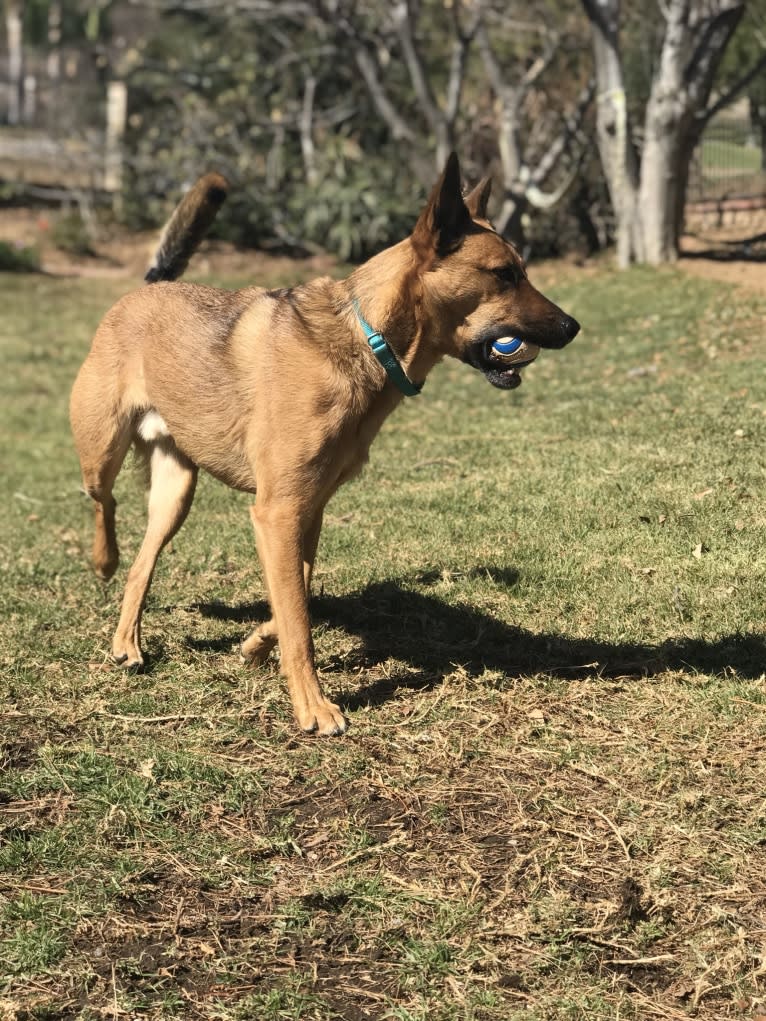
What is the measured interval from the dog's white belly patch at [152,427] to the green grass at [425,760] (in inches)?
38.4

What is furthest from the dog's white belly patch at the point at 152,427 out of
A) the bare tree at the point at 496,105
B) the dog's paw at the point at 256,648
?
the bare tree at the point at 496,105

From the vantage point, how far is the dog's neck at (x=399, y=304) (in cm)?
495

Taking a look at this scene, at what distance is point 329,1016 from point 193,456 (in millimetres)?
2949

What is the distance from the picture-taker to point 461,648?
19.0 feet

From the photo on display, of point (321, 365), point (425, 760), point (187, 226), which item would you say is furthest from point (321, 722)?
point (187, 226)

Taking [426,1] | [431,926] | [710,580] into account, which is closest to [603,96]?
[426,1]

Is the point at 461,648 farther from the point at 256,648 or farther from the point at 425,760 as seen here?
the point at 425,760

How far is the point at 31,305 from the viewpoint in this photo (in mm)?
17750

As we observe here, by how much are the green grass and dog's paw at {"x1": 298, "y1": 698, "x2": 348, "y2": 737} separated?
59mm

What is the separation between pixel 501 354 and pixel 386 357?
49cm

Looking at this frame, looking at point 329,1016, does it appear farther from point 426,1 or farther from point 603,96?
point 426,1

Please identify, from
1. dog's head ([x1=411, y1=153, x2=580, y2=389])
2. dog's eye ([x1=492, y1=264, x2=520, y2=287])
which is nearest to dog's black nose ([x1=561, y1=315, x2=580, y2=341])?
dog's head ([x1=411, y1=153, x2=580, y2=389])

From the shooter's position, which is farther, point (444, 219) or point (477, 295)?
point (477, 295)

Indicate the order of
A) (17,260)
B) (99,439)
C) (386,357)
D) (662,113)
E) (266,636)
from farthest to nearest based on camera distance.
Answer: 1. (17,260)
2. (662,113)
3. (99,439)
4. (266,636)
5. (386,357)
